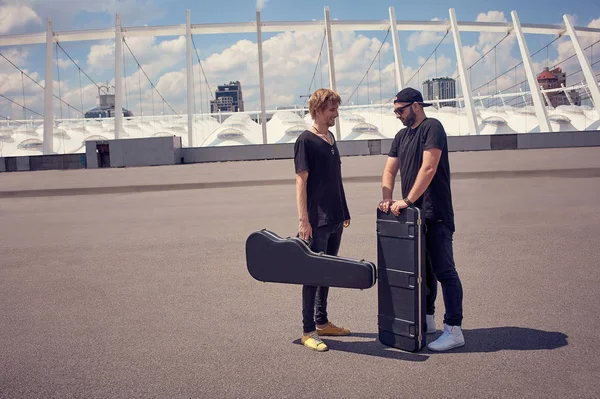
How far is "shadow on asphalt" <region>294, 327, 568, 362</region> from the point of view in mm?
4035

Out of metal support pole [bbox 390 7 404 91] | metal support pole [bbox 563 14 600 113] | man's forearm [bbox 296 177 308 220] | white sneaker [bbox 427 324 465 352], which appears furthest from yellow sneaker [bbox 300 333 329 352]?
metal support pole [bbox 563 14 600 113]

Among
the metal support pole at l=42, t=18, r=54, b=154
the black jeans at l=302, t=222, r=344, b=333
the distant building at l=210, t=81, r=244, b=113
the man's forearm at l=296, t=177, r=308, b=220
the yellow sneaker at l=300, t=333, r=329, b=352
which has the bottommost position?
the yellow sneaker at l=300, t=333, r=329, b=352

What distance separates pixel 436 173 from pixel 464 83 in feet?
142

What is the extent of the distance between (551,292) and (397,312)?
204 cm

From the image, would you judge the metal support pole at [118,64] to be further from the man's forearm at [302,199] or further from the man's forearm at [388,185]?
the man's forearm at [302,199]

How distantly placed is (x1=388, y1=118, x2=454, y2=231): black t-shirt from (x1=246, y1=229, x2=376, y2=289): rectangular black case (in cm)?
62

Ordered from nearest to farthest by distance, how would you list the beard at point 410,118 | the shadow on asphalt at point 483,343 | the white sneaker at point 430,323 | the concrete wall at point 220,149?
the shadow on asphalt at point 483,343 → the beard at point 410,118 → the white sneaker at point 430,323 → the concrete wall at point 220,149

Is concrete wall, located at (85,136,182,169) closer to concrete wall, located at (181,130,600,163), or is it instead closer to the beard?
concrete wall, located at (181,130,600,163)

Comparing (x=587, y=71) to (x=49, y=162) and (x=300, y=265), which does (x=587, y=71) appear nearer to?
(x=49, y=162)

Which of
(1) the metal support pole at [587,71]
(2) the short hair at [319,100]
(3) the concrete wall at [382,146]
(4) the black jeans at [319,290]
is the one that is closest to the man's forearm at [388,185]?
(4) the black jeans at [319,290]

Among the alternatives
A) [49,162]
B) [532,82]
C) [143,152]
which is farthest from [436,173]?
[532,82]

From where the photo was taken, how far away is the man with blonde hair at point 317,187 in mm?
4234

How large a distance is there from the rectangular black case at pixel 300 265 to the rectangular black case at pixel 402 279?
243 millimetres

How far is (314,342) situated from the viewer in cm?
419
